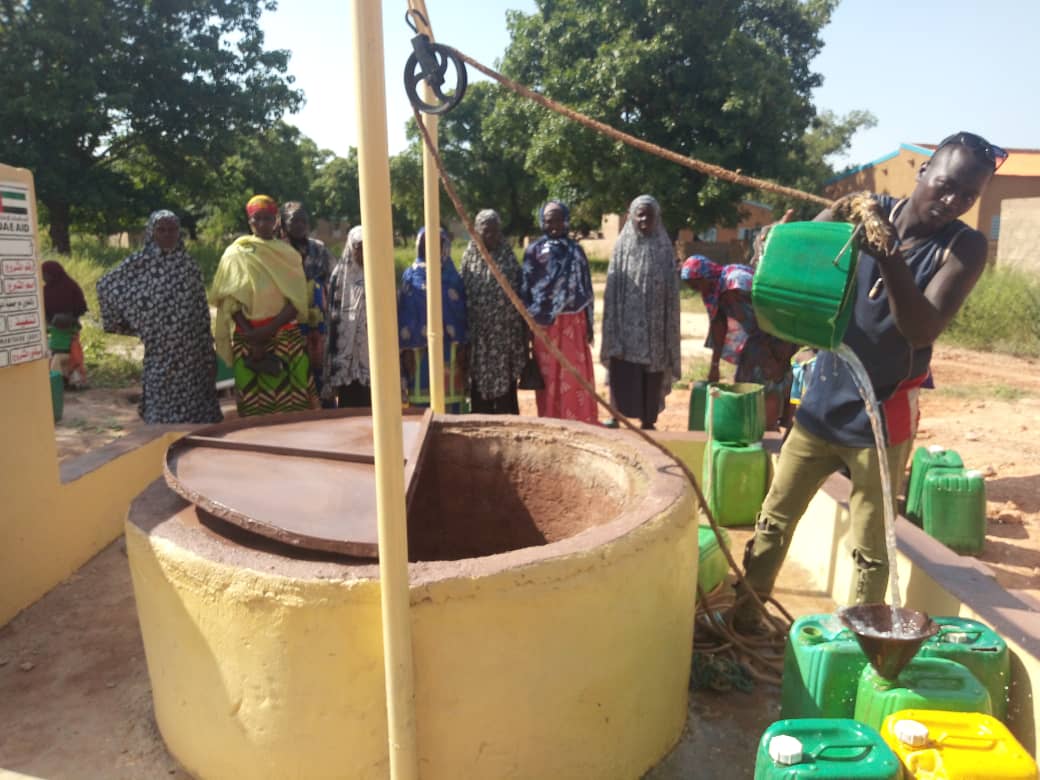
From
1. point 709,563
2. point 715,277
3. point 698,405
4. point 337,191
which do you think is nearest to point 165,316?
point 709,563

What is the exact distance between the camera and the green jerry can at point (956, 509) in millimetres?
3926

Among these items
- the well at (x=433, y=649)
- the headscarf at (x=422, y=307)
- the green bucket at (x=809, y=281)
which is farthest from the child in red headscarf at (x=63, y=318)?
the green bucket at (x=809, y=281)

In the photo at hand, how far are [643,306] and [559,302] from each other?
53cm

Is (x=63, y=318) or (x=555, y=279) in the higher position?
(x=555, y=279)

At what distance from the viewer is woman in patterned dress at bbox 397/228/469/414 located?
462cm

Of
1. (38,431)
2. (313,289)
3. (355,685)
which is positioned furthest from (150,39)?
(355,685)

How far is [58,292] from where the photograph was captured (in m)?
6.96

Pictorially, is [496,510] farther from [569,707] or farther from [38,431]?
[38,431]

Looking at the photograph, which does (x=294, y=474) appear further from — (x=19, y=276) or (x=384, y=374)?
(x=19, y=276)

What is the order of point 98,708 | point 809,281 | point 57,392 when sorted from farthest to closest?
point 57,392 < point 98,708 < point 809,281

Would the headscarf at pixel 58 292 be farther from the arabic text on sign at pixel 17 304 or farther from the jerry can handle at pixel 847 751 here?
the jerry can handle at pixel 847 751

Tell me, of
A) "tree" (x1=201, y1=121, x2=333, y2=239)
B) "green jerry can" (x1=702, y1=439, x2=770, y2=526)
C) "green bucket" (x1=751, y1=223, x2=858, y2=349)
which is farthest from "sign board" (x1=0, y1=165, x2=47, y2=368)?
"tree" (x1=201, y1=121, x2=333, y2=239)

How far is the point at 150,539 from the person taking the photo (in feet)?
6.75

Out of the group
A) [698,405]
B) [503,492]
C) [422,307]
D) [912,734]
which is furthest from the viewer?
[698,405]
